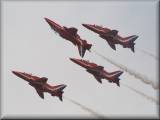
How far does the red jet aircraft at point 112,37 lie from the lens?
435ft

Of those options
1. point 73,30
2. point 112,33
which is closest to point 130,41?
point 112,33

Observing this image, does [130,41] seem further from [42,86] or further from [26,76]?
[26,76]

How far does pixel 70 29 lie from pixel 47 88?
56.0ft

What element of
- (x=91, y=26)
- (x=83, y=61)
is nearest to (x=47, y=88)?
(x=83, y=61)

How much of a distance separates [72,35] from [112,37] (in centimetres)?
1178

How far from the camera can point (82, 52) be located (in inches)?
5074

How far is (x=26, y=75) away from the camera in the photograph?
432 ft

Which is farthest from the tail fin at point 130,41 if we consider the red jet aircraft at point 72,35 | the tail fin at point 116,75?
the red jet aircraft at point 72,35

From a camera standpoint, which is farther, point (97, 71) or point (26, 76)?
point (97, 71)

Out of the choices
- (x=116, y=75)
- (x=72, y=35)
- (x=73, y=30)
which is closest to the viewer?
(x=73, y=30)

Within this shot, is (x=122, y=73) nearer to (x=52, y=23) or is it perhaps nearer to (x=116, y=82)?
(x=116, y=82)

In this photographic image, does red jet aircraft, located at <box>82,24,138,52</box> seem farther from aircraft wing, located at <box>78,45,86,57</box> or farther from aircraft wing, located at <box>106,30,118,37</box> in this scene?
aircraft wing, located at <box>78,45,86,57</box>

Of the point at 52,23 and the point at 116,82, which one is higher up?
the point at 52,23

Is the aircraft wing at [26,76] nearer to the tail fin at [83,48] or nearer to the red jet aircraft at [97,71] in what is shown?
the red jet aircraft at [97,71]
